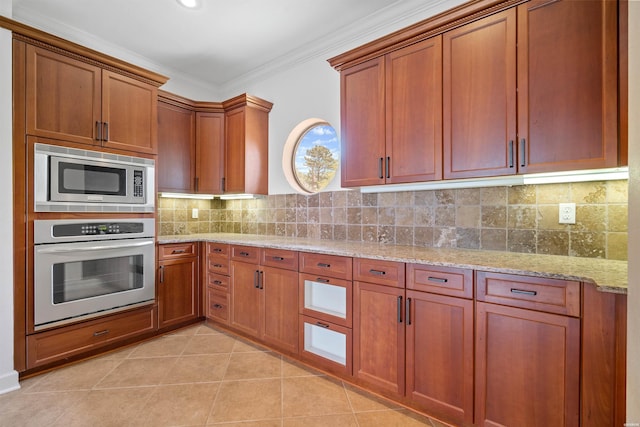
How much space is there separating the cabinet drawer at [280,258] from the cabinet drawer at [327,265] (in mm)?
83

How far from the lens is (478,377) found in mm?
1506

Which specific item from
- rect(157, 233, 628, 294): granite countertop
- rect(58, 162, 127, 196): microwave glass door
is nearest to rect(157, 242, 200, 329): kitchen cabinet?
rect(58, 162, 127, 196): microwave glass door

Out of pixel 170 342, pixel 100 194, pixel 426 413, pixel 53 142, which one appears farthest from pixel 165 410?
pixel 53 142

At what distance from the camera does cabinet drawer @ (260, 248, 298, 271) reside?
7.65 ft

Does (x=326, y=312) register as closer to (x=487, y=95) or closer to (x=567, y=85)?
(x=487, y=95)

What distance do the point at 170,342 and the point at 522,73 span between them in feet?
10.9

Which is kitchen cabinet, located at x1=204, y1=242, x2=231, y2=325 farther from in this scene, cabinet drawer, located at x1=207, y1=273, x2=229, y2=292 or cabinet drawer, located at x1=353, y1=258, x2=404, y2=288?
cabinet drawer, located at x1=353, y1=258, x2=404, y2=288

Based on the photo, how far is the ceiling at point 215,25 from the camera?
239 cm

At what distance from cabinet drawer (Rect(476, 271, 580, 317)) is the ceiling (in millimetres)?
2071

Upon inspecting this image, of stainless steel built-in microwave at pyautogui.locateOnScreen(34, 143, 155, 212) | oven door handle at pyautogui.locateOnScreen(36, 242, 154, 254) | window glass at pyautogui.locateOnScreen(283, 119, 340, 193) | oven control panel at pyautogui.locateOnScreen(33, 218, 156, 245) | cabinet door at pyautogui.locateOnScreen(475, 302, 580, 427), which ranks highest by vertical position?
window glass at pyautogui.locateOnScreen(283, 119, 340, 193)

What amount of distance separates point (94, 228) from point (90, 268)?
1.03 ft

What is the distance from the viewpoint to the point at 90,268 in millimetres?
2316

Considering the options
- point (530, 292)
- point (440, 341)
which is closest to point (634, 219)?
point (530, 292)

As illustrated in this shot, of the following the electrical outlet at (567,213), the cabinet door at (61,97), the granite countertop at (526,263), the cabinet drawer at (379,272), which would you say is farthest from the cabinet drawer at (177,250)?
the electrical outlet at (567,213)
